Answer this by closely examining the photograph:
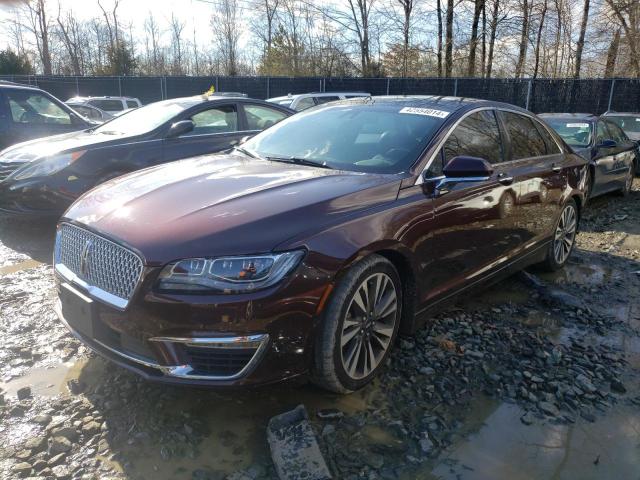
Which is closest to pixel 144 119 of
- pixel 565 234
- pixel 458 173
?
pixel 458 173

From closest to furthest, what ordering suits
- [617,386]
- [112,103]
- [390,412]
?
[390,412] → [617,386] → [112,103]

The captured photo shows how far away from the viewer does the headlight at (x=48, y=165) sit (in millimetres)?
5281

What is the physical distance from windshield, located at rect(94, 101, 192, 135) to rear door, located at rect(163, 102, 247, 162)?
0.68ft

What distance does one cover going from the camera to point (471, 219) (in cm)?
348

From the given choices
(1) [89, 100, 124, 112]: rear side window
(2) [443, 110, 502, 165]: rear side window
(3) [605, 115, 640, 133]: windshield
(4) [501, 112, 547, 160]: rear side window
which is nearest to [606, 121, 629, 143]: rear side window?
(3) [605, 115, 640, 133]: windshield

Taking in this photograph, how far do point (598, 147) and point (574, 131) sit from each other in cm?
50

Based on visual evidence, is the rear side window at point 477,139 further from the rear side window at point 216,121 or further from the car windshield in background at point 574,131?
the car windshield in background at point 574,131

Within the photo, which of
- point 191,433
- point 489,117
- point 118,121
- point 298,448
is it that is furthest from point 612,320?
point 118,121

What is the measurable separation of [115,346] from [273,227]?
952 millimetres

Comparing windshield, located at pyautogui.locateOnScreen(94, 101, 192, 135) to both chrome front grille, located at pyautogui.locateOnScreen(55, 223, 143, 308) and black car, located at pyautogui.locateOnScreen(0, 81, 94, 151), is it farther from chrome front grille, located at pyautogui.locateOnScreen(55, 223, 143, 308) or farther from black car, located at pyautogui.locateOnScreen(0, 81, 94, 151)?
chrome front grille, located at pyautogui.locateOnScreen(55, 223, 143, 308)

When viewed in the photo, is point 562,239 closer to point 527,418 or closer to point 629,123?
point 527,418

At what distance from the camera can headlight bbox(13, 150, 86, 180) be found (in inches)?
208

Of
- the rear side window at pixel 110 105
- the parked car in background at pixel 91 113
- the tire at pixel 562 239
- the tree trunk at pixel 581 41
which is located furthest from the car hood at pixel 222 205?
the tree trunk at pixel 581 41

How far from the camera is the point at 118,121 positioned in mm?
6453
